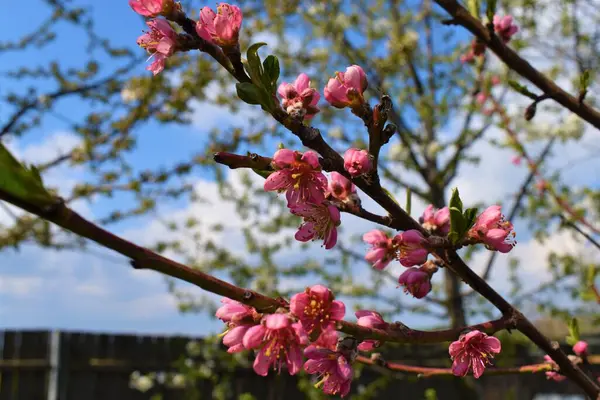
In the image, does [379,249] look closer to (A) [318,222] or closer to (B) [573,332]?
(A) [318,222]

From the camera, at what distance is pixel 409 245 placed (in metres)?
0.88

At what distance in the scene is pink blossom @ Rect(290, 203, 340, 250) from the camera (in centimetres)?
88

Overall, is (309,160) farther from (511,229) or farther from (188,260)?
(188,260)

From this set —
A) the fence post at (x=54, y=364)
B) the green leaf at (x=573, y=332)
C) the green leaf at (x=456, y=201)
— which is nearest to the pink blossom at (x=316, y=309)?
the green leaf at (x=456, y=201)

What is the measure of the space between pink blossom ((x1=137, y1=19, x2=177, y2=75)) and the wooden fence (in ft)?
18.1

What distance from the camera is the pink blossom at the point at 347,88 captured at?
94cm

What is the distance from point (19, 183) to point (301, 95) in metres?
0.49

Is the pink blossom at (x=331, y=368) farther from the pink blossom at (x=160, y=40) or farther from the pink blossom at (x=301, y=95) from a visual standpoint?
the pink blossom at (x=160, y=40)

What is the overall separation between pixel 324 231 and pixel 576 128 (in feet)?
18.9

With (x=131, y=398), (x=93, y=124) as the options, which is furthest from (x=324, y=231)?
(x=131, y=398)

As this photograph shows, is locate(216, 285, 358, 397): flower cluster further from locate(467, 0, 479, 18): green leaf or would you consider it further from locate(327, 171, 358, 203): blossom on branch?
locate(467, 0, 479, 18): green leaf

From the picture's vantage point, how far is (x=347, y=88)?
0.95m

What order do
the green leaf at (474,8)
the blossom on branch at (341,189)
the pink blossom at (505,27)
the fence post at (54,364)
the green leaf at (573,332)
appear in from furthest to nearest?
the fence post at (54,364) < the pink blossom at (505,27) < the green leaf at (474,8) < the green leaf at (573,332) < the blossom on branch at (341,189)

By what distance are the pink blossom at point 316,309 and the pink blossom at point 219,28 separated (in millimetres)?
407
